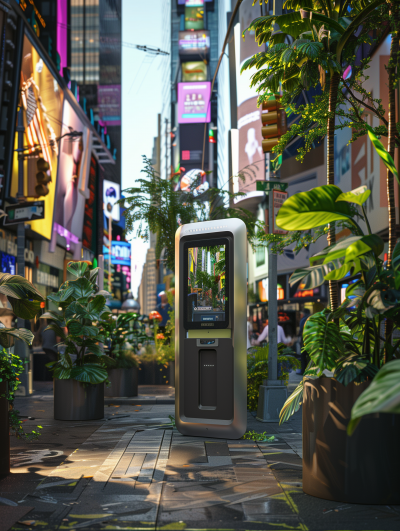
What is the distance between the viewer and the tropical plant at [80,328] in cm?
996

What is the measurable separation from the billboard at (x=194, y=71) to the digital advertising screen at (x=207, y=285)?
94.5 m

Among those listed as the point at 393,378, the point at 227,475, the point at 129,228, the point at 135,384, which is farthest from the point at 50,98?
the point at 393,378

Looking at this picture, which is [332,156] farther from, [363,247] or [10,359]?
[10,359]

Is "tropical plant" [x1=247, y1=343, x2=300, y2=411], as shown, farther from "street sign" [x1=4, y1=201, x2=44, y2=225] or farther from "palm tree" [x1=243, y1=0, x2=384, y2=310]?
"street sign" [x1=4, y1=201, x2=44, y2=225]

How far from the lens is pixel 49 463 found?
6.53 metres

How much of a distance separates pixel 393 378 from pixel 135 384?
10958 mm

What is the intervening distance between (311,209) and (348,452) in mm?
1862

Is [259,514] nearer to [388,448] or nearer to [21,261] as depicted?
[388,448]

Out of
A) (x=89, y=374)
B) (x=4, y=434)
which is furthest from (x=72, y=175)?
(x=4, y=434)

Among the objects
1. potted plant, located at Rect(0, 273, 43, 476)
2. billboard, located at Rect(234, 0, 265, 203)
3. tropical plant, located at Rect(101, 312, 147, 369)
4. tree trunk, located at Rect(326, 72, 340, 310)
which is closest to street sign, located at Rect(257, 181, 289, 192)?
tree trunk, located at Rect(326, 72, 340, 310)

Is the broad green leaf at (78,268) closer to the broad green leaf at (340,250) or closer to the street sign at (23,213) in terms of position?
the street sign at (23,213)

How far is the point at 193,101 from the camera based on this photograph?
8862 cm

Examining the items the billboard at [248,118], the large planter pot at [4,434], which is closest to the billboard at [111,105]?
the billboard at [248,118]

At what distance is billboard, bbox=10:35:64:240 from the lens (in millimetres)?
27500
